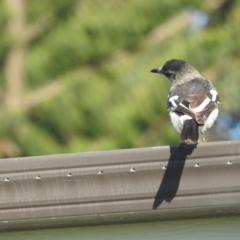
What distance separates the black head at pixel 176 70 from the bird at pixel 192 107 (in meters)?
0.40

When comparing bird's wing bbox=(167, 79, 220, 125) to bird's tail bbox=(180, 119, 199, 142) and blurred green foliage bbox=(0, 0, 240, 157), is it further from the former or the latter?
blurred green foliage bbox=(0, 0, 240, 157)

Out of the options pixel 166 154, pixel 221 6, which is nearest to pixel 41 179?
pixel 166 154

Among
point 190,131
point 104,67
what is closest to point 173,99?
point 190,131

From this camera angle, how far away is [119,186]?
3195 mm

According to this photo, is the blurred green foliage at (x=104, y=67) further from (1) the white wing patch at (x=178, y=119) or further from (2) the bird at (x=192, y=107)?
(1) the white wing patch at (x=178, y=119)

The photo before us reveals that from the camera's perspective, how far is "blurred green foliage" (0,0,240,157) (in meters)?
8.91

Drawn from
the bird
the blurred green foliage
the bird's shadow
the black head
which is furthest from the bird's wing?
the blurred green foliage

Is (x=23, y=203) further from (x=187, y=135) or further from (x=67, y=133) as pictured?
(x=67, y=133)

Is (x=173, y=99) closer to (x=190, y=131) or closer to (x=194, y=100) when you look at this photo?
(x=194, y=100)

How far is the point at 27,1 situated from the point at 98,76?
127cm

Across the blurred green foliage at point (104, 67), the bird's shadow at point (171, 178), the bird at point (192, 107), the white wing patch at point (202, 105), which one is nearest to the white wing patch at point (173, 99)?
the bird at point (192, 107)

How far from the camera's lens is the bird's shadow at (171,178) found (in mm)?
3156

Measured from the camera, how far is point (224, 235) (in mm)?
3188

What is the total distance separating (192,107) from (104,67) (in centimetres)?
439
